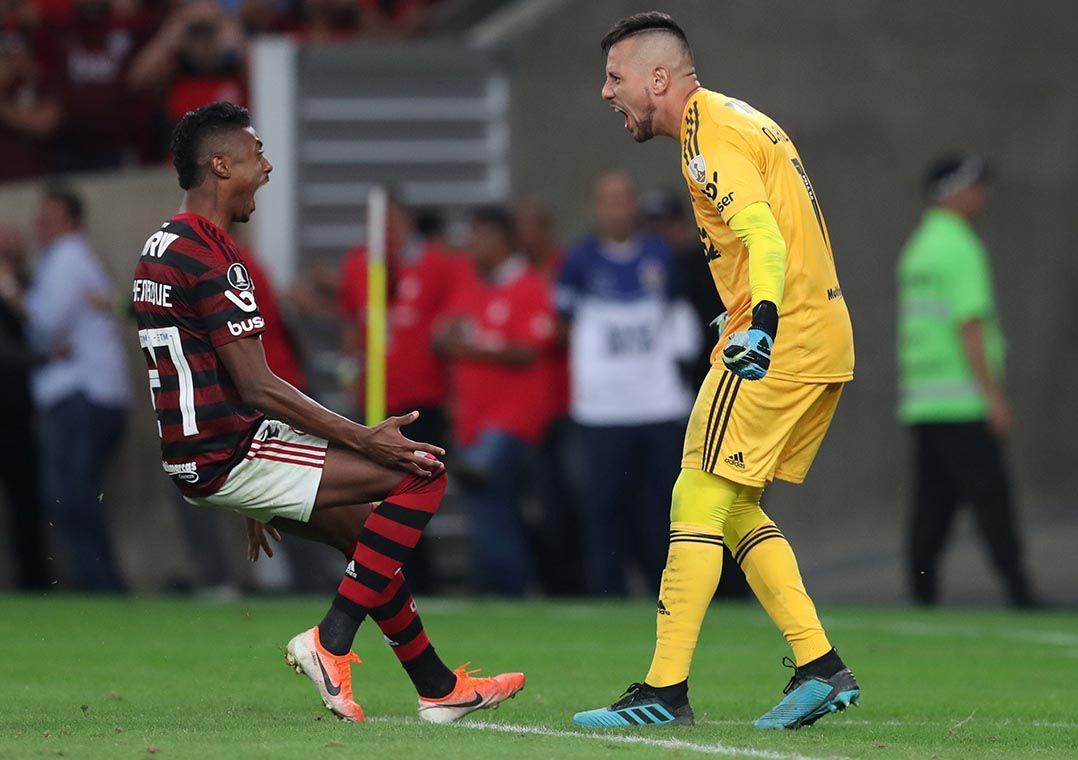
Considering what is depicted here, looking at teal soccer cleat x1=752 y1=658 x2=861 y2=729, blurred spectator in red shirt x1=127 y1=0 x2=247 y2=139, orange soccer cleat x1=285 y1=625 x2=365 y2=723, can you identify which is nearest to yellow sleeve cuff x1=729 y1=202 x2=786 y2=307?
teal soccer cleat x1=752 y1=658 x2=861 y2=729

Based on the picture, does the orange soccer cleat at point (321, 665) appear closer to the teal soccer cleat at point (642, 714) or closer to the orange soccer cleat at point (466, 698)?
the orange soccer cleat at point (466, 698)

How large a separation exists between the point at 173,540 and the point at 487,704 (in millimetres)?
8852

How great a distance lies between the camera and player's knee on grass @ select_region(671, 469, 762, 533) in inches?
275

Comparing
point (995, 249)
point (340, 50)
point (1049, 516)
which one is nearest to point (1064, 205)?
point (995, 249)

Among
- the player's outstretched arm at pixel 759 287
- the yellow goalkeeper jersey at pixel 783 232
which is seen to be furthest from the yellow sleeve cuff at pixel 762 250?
the yellow goalkeeper jersey at pixel 783 232

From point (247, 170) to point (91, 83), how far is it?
948cm

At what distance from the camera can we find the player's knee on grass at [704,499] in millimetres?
6980

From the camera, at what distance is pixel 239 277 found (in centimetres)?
682

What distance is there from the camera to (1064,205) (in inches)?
671

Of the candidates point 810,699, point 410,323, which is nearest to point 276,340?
A: point 410,323

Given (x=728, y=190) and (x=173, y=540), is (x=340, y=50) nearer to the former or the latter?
(x=173, y=540)

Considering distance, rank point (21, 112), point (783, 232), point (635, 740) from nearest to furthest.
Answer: point (635, 740)
point (783, 232)
point (21, 112)

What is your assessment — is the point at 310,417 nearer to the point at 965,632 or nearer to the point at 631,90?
the point at 631,90

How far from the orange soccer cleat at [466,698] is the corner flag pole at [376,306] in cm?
645
